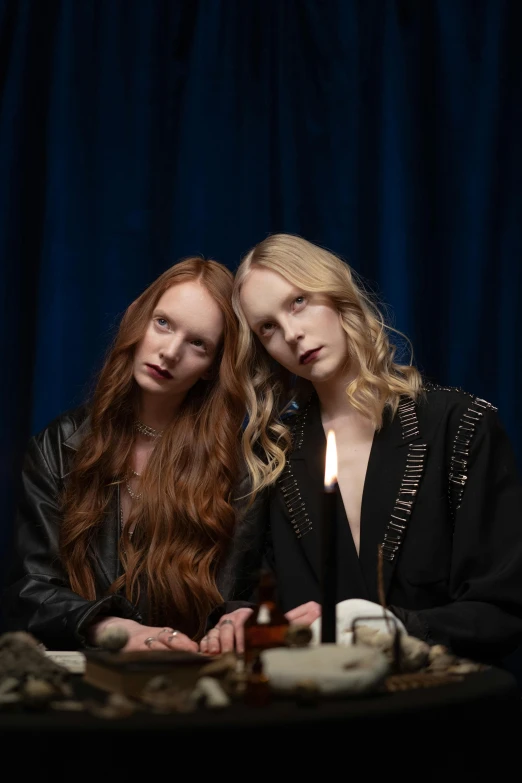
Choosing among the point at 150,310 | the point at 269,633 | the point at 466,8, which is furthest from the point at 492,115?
the point at 269,633

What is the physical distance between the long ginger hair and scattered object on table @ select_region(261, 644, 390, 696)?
3.83ft

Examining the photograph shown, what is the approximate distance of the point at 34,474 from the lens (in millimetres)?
2254

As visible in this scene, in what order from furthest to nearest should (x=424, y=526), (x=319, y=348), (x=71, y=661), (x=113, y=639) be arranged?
(x=319, y=348)
(x=424, y=526)
(x=71, y=661)
(x=113, y=639)

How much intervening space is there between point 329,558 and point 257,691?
0.52ft

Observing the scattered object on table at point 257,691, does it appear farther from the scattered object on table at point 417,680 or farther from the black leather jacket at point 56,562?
the black leather jacket at point 56,562

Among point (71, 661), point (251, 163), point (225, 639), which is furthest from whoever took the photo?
point (251, 163)

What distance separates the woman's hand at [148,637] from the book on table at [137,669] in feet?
1.89

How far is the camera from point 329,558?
996 millimetres

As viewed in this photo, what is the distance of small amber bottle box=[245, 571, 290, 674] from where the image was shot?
1.04 meters

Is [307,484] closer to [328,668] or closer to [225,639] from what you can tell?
[225,639]

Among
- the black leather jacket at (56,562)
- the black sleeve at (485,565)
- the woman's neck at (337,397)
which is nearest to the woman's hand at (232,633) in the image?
the black sleeve at (485,565)

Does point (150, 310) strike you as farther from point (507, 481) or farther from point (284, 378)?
point (507, 481)

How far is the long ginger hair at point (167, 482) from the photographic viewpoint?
2139mm

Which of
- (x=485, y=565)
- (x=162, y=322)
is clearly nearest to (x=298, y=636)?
(x=485, y=565)
